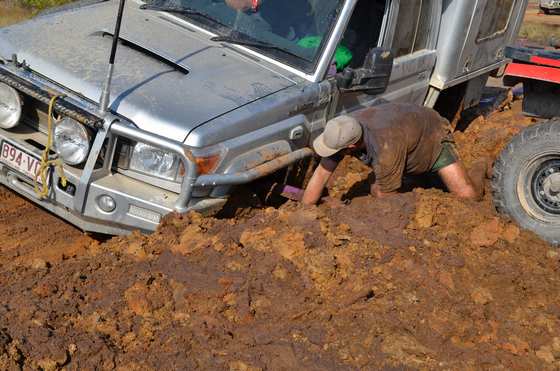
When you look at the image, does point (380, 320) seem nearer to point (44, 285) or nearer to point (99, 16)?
point (44, 285)

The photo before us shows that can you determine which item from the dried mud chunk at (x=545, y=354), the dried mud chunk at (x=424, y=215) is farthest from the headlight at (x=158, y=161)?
the dried mud chunk at (x=545, y=354)

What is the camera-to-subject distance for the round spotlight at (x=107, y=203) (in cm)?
446

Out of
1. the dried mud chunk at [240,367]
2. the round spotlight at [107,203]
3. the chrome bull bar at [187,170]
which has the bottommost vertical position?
the dried mud chunk at [240,367]

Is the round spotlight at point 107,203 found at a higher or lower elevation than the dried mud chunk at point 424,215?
lower

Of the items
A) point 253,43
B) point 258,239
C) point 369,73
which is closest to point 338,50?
point 369,73

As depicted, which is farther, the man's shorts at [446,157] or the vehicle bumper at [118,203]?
the man's shorts at [446,157]

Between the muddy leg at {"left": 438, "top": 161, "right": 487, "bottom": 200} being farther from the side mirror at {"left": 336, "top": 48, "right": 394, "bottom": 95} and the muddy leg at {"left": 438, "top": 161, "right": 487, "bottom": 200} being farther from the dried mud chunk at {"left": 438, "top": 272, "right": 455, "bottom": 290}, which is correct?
the dried mud chunk at {"left": 438, "top": 272, "right": 455, "bottom": 290}

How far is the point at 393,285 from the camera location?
4.27m

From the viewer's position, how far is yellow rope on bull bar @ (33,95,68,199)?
14.8 feet

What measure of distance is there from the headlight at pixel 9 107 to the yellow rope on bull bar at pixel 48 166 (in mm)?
327

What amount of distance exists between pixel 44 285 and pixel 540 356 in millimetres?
2665

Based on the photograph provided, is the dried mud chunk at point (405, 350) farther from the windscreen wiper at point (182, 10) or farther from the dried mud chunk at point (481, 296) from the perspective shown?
the windscreen wiper at point (182, 10)

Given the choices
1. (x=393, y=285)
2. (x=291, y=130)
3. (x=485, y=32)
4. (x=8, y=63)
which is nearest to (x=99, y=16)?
(x=8, y=63)

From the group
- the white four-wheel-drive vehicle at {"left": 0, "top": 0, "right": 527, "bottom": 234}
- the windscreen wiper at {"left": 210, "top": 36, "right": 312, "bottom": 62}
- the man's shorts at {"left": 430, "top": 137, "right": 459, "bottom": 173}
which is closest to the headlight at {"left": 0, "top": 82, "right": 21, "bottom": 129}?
the white four-wheel-drive vehicle at {"left": 0, "top": 0, "right": 527, "bottom": 234}
